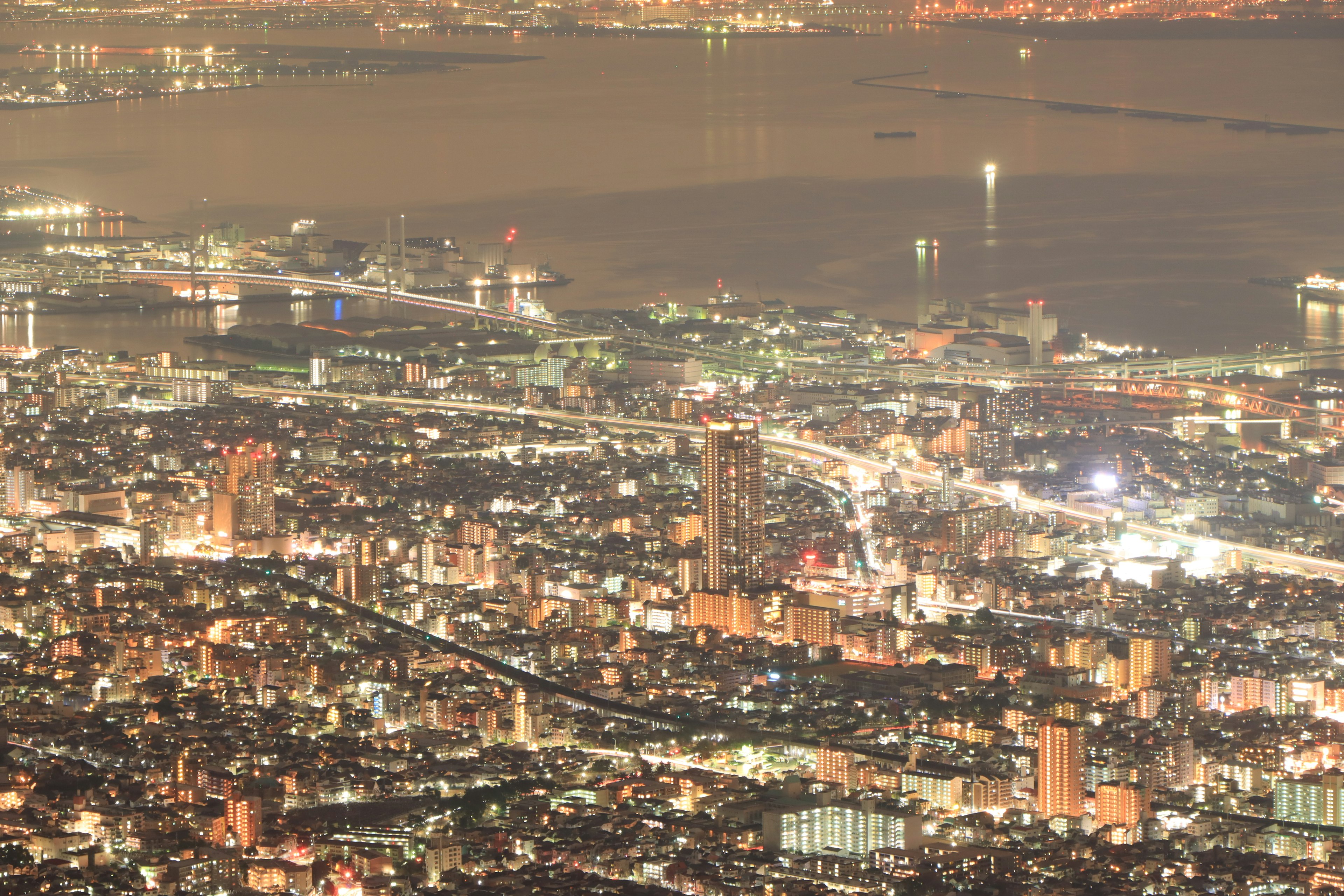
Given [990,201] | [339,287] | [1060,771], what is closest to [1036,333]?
[339,287]

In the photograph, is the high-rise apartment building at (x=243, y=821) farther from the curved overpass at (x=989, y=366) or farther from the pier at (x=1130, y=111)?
the pier at (x=1130, y=111)

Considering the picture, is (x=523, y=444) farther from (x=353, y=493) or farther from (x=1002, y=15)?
(x=1002, y=15)

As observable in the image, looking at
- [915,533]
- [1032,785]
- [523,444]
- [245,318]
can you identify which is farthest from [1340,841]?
[245,318]

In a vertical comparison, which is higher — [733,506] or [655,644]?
[733,506]

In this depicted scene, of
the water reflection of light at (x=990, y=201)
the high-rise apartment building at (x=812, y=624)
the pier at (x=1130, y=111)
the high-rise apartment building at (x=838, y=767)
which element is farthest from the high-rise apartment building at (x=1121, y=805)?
the pier at (x=1130, y=111)

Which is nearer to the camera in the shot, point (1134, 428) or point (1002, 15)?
point (1134, 428)

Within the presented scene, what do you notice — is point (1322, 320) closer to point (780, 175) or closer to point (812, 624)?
point (780, 175)
